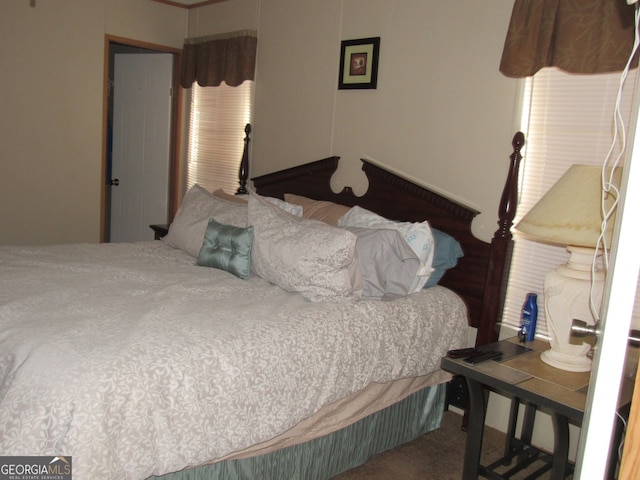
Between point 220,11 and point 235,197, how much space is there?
1715 millimetres

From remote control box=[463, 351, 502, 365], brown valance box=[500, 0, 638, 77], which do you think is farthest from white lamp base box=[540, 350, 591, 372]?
brown valance box=[500, 0, 638, 77]

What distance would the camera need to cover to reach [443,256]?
2504 mm

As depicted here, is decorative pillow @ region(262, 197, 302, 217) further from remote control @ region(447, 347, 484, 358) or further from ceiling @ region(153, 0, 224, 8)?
ceiling @ region(153, 0, 224, 8)

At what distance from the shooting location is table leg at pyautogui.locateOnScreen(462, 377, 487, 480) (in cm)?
198

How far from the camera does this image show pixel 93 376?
1.40 m

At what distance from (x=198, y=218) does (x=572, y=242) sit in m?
1.88

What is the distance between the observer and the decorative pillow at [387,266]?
232cm

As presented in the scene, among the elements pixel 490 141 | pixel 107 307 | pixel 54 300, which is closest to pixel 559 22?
pixel 490 141

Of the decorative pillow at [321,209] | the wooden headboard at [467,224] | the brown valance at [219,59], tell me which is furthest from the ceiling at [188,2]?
the wooden headboard at [467,224]

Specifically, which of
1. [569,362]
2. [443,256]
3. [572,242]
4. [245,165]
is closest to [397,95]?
[443,256]

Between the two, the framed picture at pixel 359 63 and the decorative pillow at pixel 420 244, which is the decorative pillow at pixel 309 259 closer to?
the decorative pillow at pixel 420 244

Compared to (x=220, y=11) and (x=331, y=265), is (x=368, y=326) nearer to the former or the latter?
(x=331, y=265)

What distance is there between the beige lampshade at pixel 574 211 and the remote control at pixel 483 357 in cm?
50

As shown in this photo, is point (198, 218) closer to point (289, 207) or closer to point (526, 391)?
point (289, 207)
